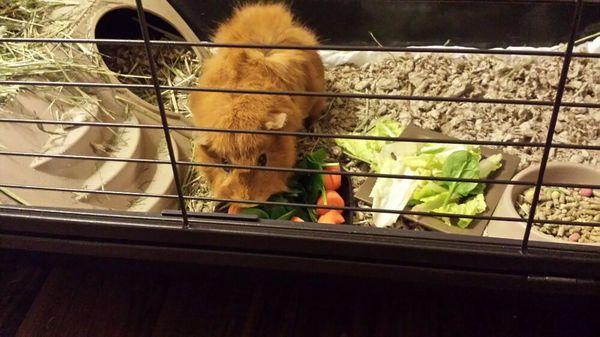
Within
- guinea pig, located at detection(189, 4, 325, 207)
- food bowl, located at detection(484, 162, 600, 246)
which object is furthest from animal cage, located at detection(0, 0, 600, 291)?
guinea pig, located at detection(189, 4, 325, 207)

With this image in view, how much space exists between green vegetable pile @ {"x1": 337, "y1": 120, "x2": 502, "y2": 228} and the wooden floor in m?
0.25

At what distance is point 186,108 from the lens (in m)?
2.02

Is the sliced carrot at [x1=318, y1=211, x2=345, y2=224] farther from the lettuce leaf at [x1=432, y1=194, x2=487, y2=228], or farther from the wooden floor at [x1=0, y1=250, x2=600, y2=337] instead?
the lettuce leaf at [x1=432, y1=194, x2=487, y2=228]

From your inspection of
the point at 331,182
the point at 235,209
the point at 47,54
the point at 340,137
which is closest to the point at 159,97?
the point at 340,137

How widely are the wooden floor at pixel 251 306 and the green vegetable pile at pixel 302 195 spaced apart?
0.59 feet

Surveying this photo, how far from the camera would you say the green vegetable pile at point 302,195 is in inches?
62.0

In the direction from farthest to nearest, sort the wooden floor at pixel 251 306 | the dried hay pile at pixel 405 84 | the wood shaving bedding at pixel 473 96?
the wood shaving bedding at pixel 473 96 → the dried hay pile at pixel 405 84 → the wooden floor at pixel 251 306

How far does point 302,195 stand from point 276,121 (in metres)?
0.28

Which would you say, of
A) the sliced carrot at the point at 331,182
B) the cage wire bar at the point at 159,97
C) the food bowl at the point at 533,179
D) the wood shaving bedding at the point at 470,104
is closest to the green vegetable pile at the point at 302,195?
the sliced carrot at the point at 331,182

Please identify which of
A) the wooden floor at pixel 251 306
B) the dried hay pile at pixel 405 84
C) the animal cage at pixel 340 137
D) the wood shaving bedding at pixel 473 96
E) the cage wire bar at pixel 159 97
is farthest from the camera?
the wood shaving bedding at pixel 473 96

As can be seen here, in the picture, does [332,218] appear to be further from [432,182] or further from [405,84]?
[405,84]

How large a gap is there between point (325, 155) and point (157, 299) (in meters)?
0.67

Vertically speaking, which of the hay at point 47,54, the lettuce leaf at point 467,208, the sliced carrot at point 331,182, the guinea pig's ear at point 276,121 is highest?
the hay at point 47,54

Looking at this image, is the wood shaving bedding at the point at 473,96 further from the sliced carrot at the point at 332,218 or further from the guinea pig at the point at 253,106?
the guinea pig at the point at 253,106
